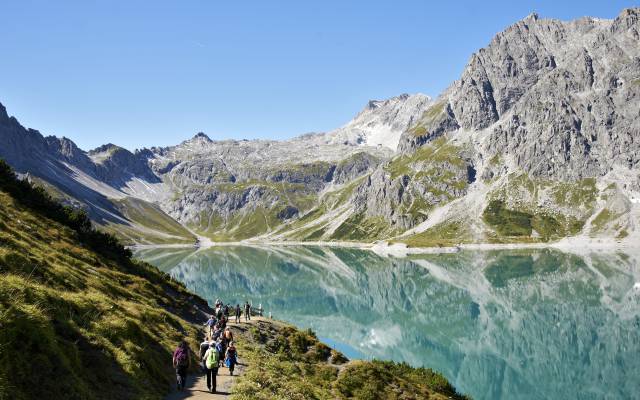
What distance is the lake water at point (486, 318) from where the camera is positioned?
231 feet

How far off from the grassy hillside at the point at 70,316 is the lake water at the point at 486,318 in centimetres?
4975

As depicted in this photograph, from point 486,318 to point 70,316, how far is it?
348 ft

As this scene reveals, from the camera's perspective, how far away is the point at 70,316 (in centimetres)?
2325

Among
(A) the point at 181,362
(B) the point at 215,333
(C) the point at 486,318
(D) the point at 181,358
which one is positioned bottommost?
(C) the point at 486,318

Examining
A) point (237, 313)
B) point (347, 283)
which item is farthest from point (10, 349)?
point (347, 283)

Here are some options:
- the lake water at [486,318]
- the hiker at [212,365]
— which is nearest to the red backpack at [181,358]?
the hiker at [212,365]

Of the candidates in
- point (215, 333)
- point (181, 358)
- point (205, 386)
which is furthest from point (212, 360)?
point (215, 333)

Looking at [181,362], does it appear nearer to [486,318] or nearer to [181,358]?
[181,358]

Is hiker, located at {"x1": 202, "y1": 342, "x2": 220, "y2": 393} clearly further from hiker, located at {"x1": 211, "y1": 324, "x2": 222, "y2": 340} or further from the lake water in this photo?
the lake water

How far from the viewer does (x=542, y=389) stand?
6438cm

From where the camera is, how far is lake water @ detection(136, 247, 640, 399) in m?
70.3

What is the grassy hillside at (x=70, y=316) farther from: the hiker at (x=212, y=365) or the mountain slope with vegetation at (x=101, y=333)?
the hiker at (x=212, y=365)

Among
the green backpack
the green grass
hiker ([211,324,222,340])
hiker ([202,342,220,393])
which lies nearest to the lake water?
the green grass

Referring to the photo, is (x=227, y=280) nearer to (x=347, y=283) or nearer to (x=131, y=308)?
(x=347, y=283)
